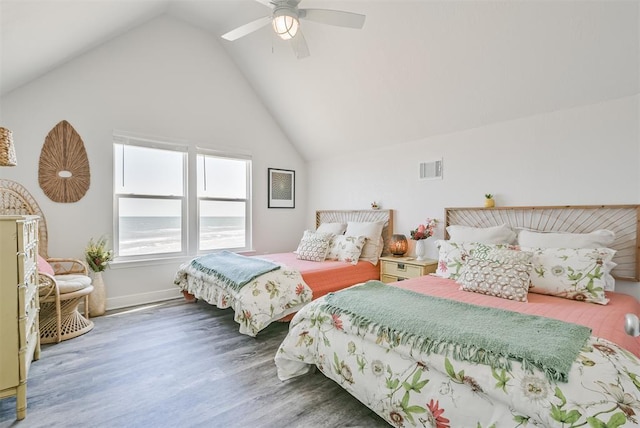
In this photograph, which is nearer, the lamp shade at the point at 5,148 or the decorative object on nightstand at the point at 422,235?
the lamp shade at the point at 5,148

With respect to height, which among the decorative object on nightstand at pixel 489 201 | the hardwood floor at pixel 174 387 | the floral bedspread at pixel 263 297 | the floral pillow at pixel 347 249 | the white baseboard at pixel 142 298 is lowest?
the hardwood floor at pixel 174 387

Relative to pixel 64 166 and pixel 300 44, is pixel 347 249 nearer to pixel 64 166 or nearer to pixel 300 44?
pixel 300 44

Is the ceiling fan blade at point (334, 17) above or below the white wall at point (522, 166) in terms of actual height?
above

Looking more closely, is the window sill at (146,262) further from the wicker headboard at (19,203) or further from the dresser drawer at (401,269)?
the dresser drawer at (401,269)

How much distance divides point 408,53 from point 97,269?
13.0ft

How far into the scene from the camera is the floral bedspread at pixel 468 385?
3.35 ft

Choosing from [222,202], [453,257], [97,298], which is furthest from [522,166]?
[97,298]

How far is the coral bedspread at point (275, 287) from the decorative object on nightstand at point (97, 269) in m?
0.75

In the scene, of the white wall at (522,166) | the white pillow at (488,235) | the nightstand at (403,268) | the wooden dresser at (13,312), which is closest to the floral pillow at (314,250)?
the nightstand at (403,268)

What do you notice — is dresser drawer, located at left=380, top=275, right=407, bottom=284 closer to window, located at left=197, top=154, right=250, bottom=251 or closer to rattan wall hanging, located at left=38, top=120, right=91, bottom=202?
window, located at left=197, top=154, right=250, bottom=251

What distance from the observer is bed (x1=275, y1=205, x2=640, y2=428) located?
107 centimetres

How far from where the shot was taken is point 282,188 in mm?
5039

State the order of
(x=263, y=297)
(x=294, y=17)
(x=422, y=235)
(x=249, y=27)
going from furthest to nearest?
(x=422, y=235) → (x=263, y=297) → (x=249, y=27) → (x=294, y=17)

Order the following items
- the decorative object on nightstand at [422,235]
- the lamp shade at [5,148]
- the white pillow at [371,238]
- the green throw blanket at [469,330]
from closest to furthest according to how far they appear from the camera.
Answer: the green throw blanket at [469,330] → the lamp shade at [5,148] → the decorative object on nightstand at [422,235] → the white pillow at [371,238]
